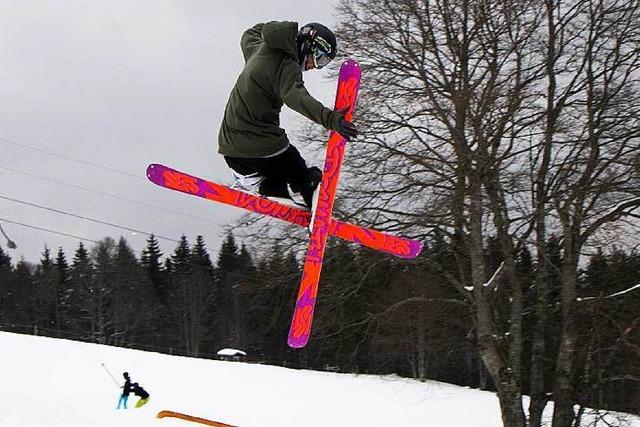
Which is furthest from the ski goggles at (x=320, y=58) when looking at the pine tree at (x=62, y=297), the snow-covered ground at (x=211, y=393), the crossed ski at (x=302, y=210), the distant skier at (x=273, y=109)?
the pine tree at (x=62, y=297)

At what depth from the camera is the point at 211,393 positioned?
2186cm

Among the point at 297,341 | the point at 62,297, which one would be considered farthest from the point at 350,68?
the point at 62,297

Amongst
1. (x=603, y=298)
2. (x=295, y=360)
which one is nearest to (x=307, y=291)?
(x=603, y=298)

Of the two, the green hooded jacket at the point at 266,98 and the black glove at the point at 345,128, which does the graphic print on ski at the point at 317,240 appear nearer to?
the green hooded jacket at the point at 266,98

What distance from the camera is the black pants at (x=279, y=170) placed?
4711mm

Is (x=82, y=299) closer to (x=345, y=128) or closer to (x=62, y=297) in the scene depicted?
(x=62, y=297)

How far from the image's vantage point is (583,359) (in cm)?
1145

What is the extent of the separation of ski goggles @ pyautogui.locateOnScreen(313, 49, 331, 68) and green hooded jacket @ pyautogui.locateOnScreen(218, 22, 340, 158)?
17 centimetres

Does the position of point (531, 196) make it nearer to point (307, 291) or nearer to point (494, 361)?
point (494, 361)

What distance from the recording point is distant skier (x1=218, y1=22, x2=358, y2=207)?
152 inches

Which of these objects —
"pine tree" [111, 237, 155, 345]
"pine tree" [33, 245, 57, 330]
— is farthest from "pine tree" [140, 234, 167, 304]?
"pine tree" [33, 245, 57, 330]

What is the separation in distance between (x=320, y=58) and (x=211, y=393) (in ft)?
63.3

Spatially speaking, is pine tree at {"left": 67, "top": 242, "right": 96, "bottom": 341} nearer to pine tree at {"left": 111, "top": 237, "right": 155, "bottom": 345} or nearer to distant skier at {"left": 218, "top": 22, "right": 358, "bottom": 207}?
pine tree at {"left": 111, "top": 237, "right": 155, "bottom": 345}

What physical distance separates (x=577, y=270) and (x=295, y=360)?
3458 cm
